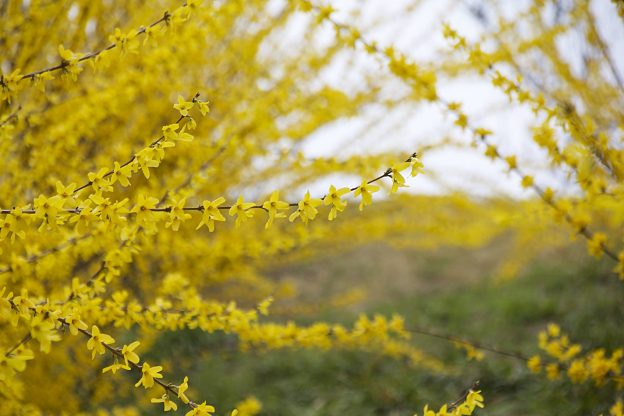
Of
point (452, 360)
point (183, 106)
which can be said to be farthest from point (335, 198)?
point (452, 360)

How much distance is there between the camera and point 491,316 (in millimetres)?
5512

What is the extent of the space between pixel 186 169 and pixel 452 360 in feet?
9.07

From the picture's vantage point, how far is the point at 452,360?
169 inches

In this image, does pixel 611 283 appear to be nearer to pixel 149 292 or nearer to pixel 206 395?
pixel 206 395

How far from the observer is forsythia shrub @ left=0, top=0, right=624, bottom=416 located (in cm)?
133

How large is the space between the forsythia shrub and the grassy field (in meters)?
0.28

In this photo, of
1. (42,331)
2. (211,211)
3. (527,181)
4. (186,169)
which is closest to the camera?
(42,331)

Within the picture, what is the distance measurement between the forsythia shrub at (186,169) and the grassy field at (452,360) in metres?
0.28

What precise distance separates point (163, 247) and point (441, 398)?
7.16ft

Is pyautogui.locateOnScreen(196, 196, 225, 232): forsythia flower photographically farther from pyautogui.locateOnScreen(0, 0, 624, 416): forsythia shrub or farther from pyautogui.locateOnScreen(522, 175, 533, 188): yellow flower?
pyautogui.locateOnScreen(522, 175, 533, 188): yellow flower

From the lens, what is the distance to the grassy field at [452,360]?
3408 millimetres

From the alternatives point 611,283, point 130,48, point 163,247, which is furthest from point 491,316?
point 130,48

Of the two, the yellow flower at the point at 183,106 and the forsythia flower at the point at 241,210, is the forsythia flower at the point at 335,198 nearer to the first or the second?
the forsythia flower at the point at 241,210

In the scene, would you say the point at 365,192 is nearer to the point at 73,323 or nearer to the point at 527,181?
the point at 73,323
